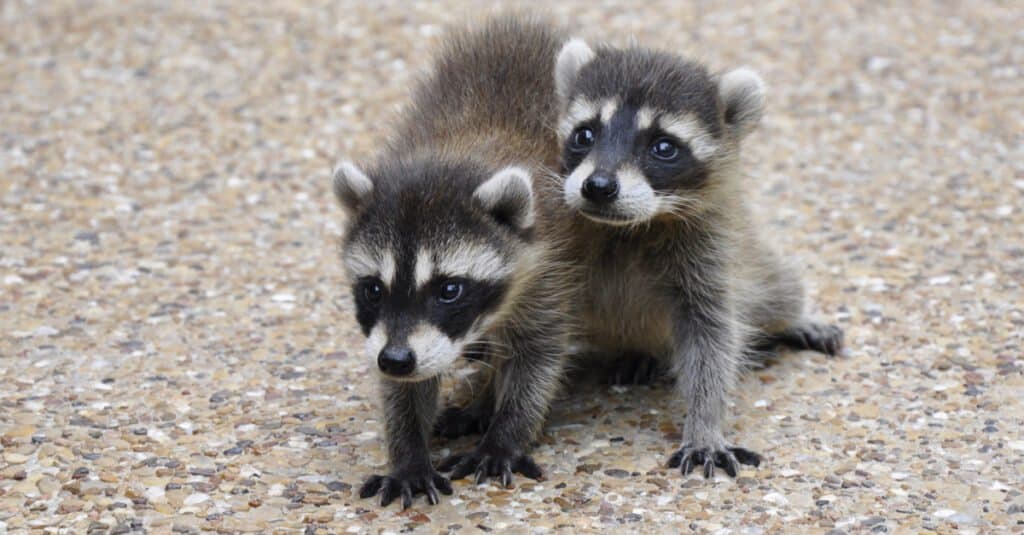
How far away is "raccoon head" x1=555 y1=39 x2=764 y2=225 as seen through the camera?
5488mm

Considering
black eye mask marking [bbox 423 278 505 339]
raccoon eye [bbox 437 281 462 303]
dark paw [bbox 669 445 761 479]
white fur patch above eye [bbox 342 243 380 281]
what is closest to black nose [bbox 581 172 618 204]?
black eye mask marking [bbox 423 278 505 339]

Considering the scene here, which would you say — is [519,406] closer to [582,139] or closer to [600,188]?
[600,188]

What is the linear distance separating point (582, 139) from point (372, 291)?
4.27 ft

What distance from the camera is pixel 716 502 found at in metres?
5.26

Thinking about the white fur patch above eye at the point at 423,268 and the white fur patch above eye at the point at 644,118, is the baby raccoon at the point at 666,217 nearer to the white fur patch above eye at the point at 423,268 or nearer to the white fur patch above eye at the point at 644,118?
the white fur patch above eye at the point at 644,118

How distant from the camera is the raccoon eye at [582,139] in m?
5.79

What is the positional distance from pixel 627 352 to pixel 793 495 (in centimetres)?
143

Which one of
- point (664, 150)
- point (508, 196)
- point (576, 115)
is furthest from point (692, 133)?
point (508, 196)

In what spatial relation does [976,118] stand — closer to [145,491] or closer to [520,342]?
[520,342]

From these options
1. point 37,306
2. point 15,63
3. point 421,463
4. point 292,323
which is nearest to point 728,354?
point 421,463

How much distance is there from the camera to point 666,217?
5.95 meters

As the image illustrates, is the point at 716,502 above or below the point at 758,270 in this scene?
below

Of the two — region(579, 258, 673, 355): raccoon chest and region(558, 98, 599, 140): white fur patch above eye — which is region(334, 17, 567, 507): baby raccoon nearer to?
region(558, 98, 599, 140): white fur patch above eye

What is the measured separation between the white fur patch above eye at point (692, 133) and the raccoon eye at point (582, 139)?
12.7 inches
